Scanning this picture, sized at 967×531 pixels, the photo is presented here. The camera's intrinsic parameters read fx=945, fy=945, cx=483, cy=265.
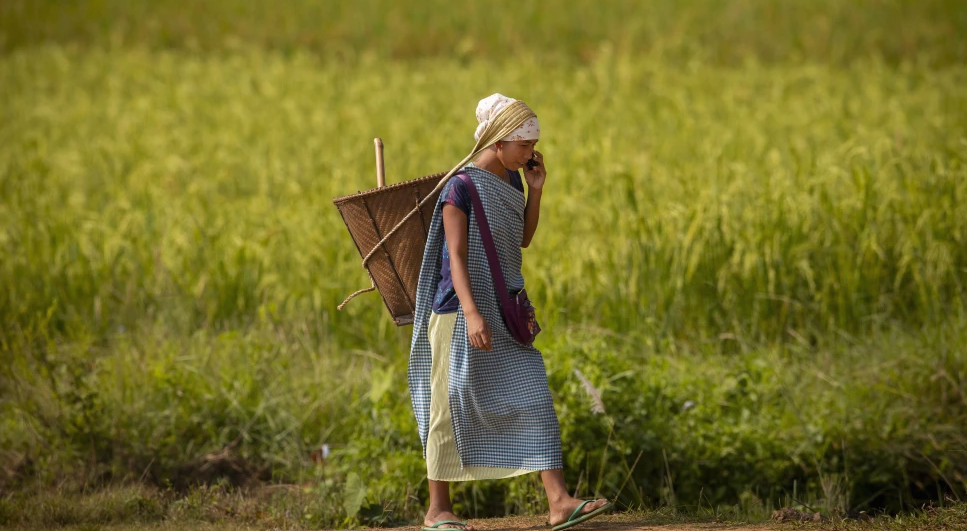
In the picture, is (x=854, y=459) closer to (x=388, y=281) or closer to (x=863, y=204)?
(x=863, y=204)

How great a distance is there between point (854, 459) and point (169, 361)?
9.62 feet

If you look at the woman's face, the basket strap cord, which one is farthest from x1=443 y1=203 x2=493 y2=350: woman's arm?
the woman's face

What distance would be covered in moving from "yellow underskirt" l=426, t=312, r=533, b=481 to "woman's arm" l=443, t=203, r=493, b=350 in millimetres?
141

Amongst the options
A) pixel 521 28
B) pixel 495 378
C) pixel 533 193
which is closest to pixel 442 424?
pixel 495 378

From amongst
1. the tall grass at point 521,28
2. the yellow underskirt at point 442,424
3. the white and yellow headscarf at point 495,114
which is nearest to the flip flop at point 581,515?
the yellow underskirt at point 442,424

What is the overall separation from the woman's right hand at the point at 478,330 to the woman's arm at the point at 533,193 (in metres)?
0.38

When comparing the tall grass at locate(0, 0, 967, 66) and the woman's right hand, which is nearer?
the woman's right hand

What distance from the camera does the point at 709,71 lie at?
10.8m

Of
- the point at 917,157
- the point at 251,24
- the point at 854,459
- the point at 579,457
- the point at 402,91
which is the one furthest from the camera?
the point at 251,24

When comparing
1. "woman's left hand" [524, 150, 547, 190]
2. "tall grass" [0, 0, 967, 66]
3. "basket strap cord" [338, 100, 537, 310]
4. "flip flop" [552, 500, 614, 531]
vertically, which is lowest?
"flip flop" [552, 500, 614, 531]

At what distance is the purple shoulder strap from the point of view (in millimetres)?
2764

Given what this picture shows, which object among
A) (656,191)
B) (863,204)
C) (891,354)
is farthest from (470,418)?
(656,191)

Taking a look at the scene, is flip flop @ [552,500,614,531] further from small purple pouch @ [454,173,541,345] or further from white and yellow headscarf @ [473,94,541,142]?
white and yellow headscarf @ [473,94,541,142]

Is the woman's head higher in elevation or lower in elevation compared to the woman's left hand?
higher
